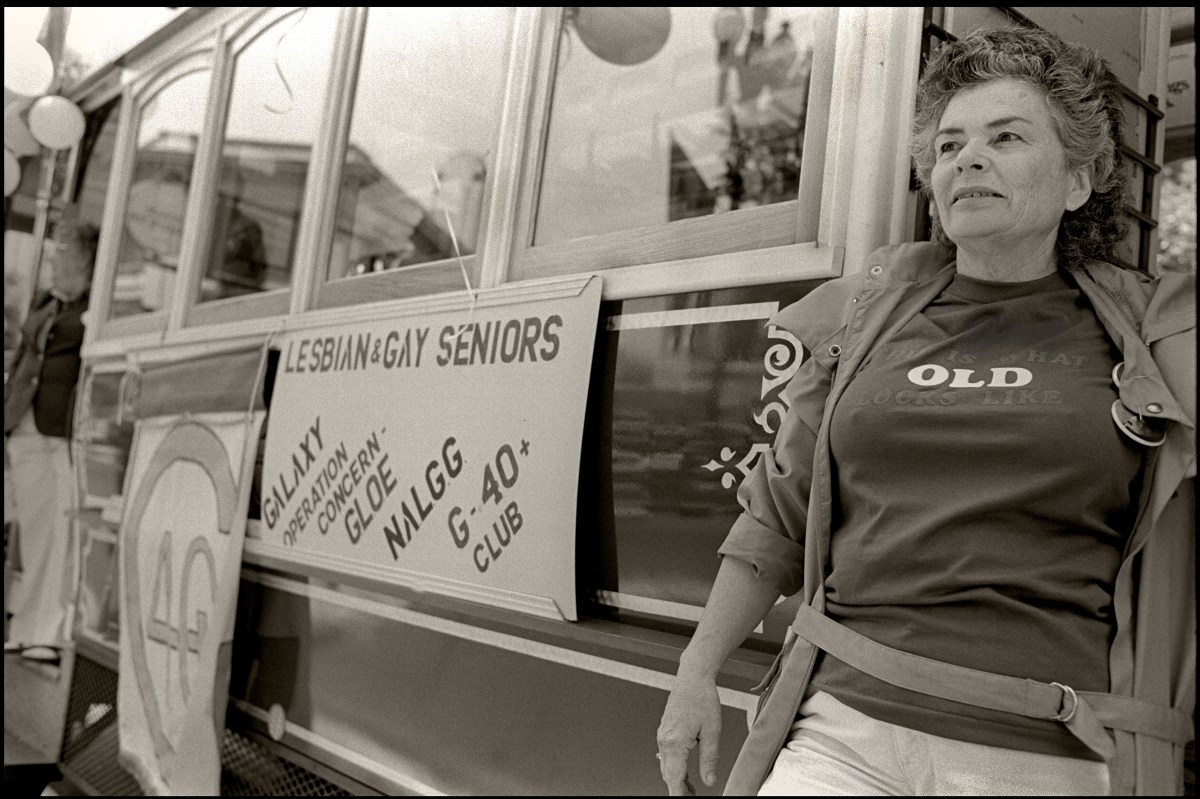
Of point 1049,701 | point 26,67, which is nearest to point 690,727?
point 1049,701

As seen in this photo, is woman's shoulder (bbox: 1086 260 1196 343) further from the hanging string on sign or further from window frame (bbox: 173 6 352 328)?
window frame (bbox: 173 6 352 328)

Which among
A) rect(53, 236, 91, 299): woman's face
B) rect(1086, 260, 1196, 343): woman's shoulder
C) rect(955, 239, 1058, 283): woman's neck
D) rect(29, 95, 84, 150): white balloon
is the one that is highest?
rect(29, 95, 84, 150): white balloon

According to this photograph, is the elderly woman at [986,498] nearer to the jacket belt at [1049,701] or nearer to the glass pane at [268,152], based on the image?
the jacket belt at [1049,701]

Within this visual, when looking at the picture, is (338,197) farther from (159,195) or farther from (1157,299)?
(1157,299)

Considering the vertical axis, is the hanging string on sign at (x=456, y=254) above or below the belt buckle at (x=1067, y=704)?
above

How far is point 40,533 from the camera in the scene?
454 cm

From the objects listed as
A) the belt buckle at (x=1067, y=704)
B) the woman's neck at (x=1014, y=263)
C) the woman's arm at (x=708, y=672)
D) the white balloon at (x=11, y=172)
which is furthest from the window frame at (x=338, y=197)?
the white balloon at (x=11, y=172)

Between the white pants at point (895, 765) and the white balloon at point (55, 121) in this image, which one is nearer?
the white pants at point (895, 765)

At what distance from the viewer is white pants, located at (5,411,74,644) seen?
4457 millimetres

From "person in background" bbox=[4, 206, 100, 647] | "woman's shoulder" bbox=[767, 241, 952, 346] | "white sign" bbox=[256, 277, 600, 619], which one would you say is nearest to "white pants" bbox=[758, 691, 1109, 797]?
"woman's shoulder" bbox=[767, 241, 952, 346]

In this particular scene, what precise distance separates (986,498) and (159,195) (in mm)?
3981

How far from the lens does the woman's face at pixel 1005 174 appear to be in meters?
1.41

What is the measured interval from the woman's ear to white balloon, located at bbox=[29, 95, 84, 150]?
4476 mm

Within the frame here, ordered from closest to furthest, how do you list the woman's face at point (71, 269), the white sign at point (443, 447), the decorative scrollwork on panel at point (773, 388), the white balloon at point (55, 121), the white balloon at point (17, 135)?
1. the decorative scrollwork on panel at point (773, 388)
2. the white sign at point (443, 447)
3. the white balloon at point (17, 135)
4. the white balloon at point (55, 121)
5. the woman's face at point (71, 269)
